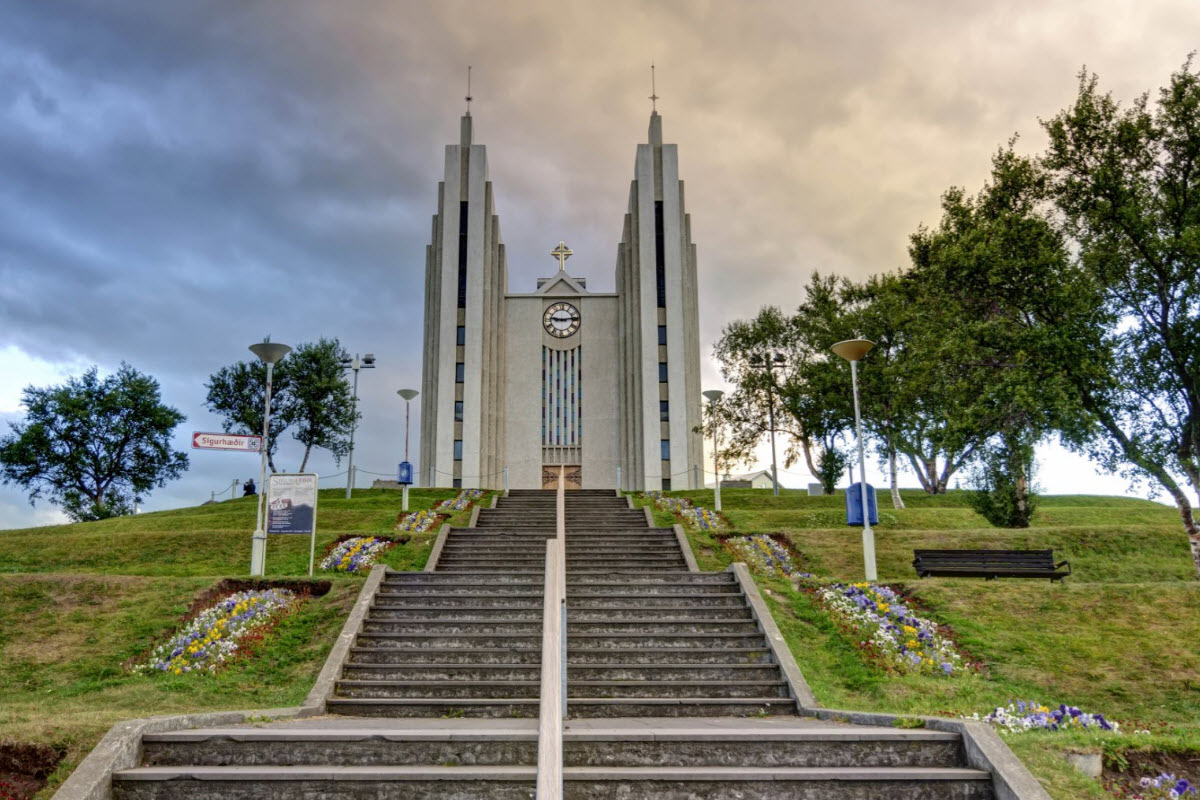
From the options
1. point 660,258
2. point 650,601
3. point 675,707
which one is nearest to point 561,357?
point 660,258

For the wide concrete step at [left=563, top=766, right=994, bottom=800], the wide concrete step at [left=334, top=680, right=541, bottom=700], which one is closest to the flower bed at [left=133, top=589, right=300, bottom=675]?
the wide concrete step at [left=334, top=680, right=541, bottom=700]

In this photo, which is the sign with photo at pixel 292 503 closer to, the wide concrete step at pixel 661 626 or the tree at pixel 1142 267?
the wide concrete step at pixel 661 626

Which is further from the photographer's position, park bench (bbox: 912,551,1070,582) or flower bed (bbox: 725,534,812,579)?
flower bed (bbox: 725,534,812,579)

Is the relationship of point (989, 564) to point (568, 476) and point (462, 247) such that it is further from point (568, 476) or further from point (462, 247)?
point (462, 247)

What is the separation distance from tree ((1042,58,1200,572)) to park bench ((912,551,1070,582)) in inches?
133

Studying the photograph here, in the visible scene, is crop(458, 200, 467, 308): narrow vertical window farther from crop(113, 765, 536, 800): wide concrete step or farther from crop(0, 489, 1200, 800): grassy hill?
crop(113, 765, 536, 800): wide concrete step

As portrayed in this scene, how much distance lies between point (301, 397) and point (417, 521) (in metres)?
21.7

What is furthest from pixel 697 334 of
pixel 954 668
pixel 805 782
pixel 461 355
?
pixel 805 782

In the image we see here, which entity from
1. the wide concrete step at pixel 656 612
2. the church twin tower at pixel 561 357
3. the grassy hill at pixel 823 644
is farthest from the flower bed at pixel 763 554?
the church twin tower at pixel 561 357

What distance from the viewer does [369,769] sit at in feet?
19.6

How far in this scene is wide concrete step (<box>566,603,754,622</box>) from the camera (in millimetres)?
11500

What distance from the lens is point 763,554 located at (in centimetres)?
1730

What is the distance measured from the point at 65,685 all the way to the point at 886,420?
27.7 meters

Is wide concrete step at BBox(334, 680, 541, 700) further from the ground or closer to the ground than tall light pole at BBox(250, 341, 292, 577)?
closer to the ground
